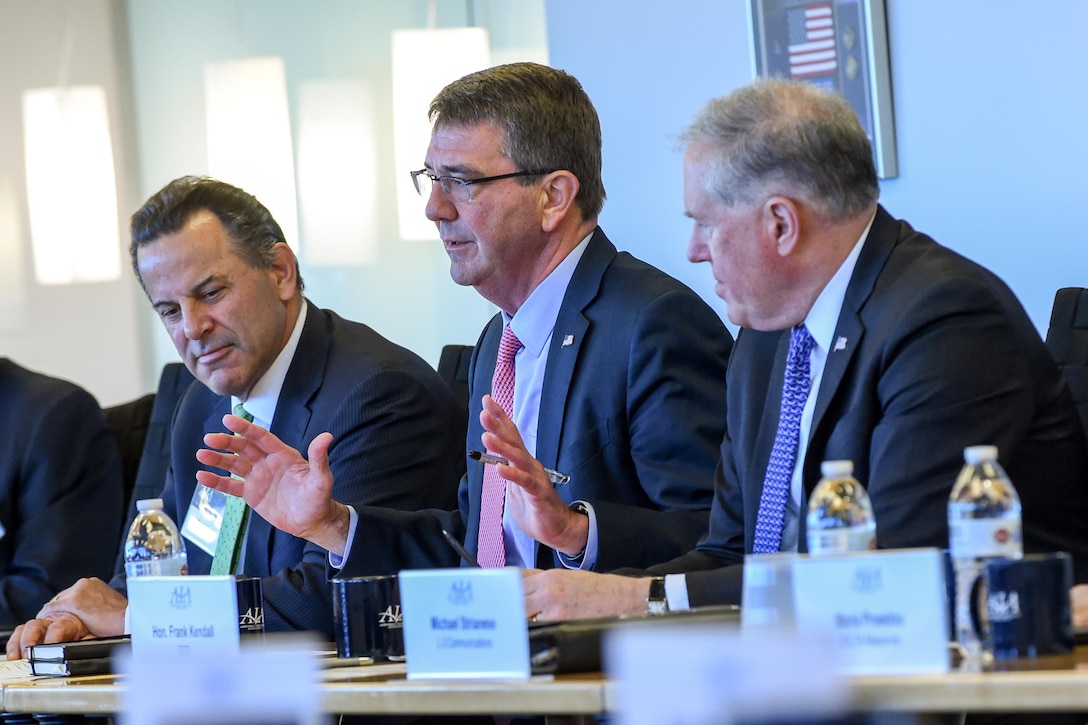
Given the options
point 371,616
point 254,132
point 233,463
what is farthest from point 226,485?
point 254,132

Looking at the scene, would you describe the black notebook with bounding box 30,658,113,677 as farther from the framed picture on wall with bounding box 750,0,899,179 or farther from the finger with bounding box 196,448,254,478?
the framed picture on wall with bounding box 750,0,899,179

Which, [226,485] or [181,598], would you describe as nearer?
[181,598]

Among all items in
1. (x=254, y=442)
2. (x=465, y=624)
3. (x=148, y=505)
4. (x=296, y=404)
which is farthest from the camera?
(x=296, y=404)

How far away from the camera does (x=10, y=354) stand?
600 centimetres

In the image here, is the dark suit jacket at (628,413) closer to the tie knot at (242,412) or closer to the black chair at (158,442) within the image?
the tie knot at (242,412)

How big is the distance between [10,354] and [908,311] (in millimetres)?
4586

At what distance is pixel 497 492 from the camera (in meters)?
3.06

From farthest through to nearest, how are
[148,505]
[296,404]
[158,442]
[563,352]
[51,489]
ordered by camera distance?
[158,442]
[51,489]
[296,404]
[563,352]
[148,505]

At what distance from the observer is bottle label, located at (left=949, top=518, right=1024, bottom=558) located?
5.61 feet

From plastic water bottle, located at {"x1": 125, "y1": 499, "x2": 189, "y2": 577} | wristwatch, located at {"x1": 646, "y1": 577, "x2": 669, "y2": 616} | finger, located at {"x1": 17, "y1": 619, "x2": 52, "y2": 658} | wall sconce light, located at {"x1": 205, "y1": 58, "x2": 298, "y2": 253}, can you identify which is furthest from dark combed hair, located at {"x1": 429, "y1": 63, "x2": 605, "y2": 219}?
wall sconce light, located at {"x1": 205, "y1": 58, "x2": 298, "y2": 253}

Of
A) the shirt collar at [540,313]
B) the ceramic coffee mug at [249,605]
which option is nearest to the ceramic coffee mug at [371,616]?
the ceramic coffee mug at [249,605]

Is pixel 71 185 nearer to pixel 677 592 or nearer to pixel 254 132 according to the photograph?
pixel 254 132

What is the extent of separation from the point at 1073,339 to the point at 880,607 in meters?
1.40

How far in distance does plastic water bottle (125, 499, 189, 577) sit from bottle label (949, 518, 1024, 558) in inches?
59.6
